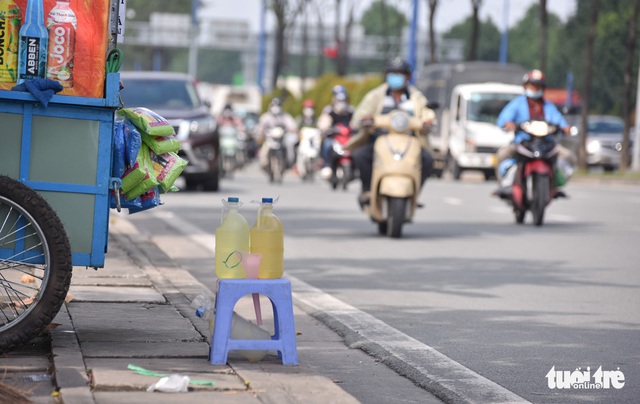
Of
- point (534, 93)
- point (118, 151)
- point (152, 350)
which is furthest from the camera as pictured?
point (534, 93)

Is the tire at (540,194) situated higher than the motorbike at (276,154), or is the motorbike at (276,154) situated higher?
the tire at (540,194)

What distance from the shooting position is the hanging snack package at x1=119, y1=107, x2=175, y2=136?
7000 millimetres

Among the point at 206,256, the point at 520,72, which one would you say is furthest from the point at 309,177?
the point at 206,256

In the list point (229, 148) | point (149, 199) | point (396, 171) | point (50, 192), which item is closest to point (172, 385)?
point (50, 192)

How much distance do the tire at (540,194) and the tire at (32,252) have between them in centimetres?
1141

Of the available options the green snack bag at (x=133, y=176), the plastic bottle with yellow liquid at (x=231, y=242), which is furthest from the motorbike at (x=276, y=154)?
the plastic bottle with yellow liquid at (x=231, y=242)

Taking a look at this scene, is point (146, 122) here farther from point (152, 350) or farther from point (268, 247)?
point (152, 350)

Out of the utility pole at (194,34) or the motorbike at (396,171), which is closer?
the motorbike at (396,171)

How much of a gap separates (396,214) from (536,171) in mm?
3233

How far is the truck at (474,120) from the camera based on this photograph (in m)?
34.8

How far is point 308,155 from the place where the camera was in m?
31.4

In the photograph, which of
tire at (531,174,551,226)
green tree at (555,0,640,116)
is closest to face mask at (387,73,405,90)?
tire at (531,174,551,226)

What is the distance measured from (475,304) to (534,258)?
12.0ft

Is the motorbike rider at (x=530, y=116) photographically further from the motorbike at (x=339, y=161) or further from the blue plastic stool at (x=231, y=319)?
the blue plastic stool at (x=231, y=319)
